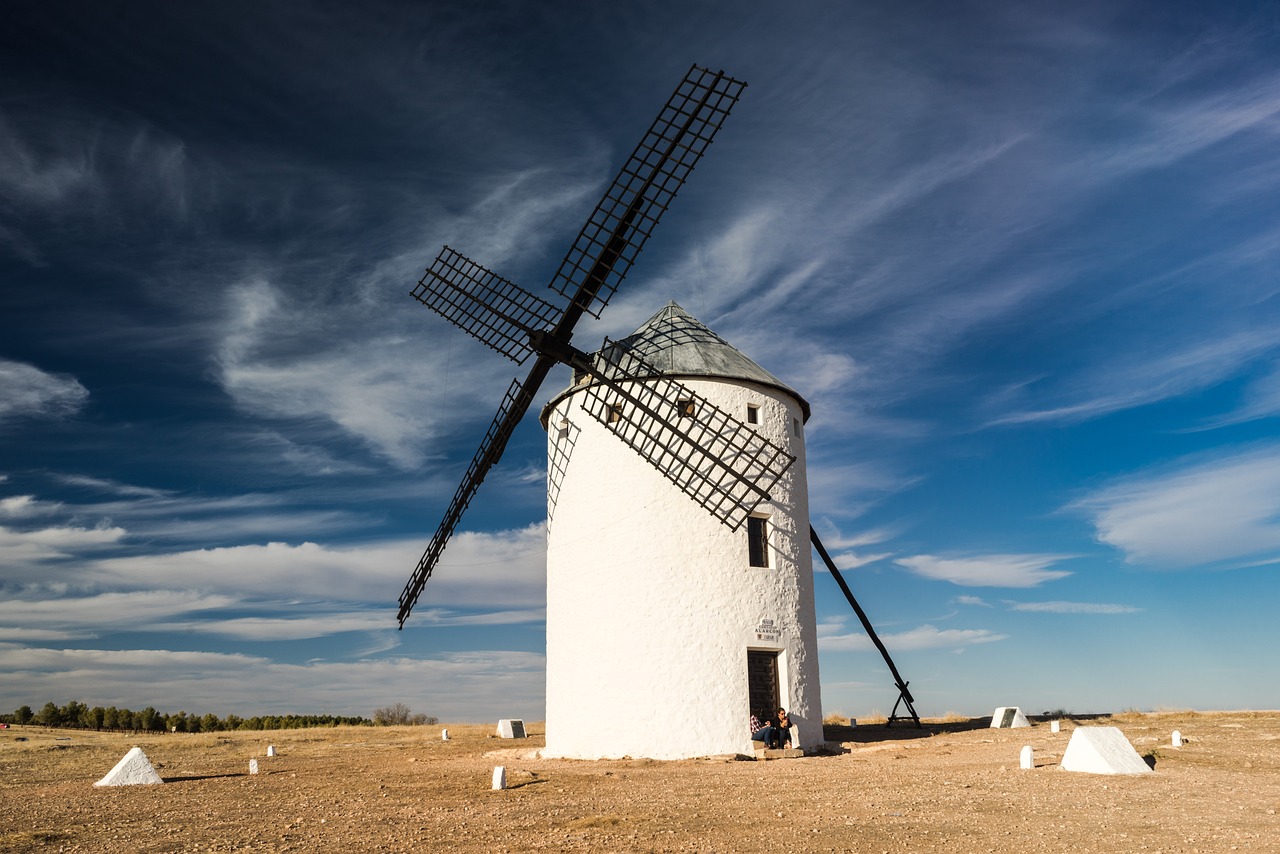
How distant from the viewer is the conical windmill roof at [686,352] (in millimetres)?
18469

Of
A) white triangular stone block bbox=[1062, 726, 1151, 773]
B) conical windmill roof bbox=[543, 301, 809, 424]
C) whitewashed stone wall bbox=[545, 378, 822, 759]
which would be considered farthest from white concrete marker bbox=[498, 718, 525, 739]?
white triangular stone block bbox=[1062, 726, 1151, 773]

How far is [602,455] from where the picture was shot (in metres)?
18.6

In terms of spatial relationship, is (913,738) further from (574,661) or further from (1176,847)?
(1176,847)

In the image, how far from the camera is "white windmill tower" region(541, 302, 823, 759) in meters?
16.9

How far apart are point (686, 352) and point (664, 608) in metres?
5.80

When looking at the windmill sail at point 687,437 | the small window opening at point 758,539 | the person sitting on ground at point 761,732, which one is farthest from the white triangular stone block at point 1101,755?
the small window opening at point 758,539

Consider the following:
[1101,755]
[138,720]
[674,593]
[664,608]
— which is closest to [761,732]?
[664,608]

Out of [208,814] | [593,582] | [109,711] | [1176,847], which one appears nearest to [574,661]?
[593,582]

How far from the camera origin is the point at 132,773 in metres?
13.9

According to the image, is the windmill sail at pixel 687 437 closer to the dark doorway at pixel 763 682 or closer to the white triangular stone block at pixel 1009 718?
the dark doorway at pixel 763 682

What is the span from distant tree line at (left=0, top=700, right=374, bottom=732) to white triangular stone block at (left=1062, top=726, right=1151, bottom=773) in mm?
29885

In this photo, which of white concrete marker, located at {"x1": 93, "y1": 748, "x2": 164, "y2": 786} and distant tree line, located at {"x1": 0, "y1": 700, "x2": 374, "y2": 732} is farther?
distant tree line, located at {"x1": 0, "y1": 700, "x2": 374, "y2": 732}

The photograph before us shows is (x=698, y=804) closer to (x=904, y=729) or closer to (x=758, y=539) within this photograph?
(x=758, y=539)

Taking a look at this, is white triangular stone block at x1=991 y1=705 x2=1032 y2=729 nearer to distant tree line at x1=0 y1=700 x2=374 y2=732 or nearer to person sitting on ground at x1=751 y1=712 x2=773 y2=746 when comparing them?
person sitting on ground at x1=751 y1=712 x2=773 y2=746
